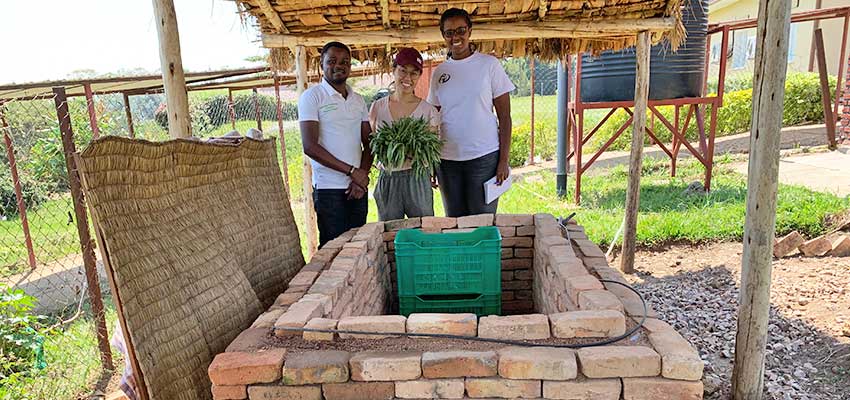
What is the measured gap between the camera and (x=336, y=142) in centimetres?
344

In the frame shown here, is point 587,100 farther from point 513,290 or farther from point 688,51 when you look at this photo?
point 513,290

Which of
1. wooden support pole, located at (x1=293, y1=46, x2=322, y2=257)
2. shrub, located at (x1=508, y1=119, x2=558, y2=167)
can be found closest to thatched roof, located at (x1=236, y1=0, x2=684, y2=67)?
wooden support pole, located at (x1=293, y1=46, x2=322, y2=257)

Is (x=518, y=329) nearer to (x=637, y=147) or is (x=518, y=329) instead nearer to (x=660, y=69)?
(x=637, y=147)

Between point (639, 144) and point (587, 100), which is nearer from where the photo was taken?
point (639, 144)

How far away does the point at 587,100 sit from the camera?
24.3 ft

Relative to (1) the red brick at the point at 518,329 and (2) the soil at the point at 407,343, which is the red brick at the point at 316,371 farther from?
(1) the red brick at the point at 518,329

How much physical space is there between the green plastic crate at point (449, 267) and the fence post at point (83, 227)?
1871 mm

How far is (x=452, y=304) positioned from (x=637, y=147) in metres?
2.75

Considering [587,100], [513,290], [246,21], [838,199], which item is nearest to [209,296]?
[513,290]

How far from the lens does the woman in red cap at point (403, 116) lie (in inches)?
135

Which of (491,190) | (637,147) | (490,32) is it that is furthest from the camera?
(637,147)

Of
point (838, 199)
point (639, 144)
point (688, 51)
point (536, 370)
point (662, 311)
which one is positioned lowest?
point (662, 311)

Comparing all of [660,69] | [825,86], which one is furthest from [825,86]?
[660,69]

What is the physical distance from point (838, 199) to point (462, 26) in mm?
5280
